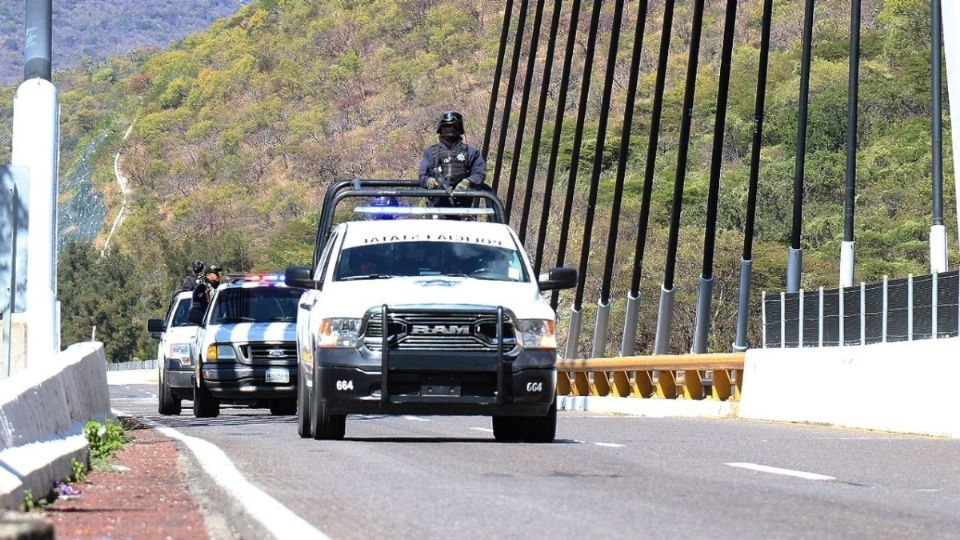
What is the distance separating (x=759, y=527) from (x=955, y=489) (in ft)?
9.00

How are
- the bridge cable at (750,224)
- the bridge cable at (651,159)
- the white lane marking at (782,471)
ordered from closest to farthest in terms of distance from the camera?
the white lane marking at (782,471) < the bridge cable at (750,224) < the bridge cable at (651,159)

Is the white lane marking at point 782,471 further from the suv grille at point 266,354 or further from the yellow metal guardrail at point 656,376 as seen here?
the suv grille at point 266,354

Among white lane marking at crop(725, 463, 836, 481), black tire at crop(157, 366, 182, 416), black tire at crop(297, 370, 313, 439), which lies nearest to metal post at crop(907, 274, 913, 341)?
black tire at crop(157, 366, 182, 416)

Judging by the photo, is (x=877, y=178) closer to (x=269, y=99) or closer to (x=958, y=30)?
(x=958, y=30)

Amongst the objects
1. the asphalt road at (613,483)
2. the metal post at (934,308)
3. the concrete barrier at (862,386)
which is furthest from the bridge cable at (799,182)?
the asphalt road at (613,483)

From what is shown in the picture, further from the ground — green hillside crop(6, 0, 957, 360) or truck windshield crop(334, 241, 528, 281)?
green hillside crop(6, 0, 957, 360)

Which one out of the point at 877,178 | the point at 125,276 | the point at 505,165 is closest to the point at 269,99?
the point at 125,276

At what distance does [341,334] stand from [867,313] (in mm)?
12564

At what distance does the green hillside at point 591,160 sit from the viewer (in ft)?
272

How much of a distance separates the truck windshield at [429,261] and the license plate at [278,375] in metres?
7.53

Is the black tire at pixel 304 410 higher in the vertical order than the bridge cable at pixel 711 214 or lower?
lower

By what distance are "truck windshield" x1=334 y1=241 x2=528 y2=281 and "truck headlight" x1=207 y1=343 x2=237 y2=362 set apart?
25.6ft

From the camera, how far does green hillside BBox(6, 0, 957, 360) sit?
82.9 meters

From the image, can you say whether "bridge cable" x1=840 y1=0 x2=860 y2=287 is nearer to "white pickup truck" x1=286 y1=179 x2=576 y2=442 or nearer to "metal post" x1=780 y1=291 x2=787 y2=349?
"metal post" x1=780 y1=291 x2=787 y2=349
